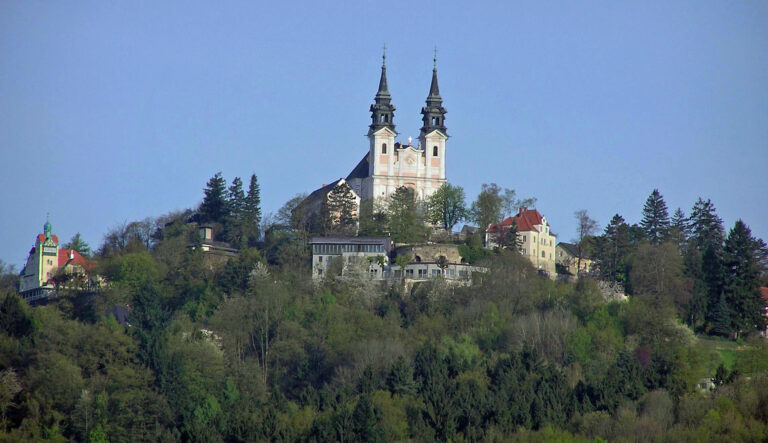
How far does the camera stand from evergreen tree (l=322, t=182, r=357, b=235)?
85.7 metres

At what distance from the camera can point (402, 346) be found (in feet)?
230

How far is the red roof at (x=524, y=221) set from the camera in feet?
283

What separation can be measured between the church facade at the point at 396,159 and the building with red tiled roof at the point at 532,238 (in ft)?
19.4

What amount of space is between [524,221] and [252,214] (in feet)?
56.0

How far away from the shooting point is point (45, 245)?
3588 inches

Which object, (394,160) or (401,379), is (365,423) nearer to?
(401,379)

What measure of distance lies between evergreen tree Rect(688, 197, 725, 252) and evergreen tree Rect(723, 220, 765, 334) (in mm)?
6878

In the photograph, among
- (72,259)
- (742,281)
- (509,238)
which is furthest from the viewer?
(72,259)

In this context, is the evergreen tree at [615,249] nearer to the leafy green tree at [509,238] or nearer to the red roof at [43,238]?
the leafy green tree at [509,238]

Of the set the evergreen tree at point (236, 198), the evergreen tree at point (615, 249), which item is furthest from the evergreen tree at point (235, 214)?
the evergreen tree at point (615, 249)

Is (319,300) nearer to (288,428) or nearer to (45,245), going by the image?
(288,428)

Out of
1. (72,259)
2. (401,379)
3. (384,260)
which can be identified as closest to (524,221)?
(384,260)

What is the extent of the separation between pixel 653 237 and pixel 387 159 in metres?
16.5

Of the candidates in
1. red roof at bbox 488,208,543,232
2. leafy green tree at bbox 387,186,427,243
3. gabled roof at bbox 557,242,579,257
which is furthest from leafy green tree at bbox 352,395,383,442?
gabled roof at bbox 557,242,579,257
